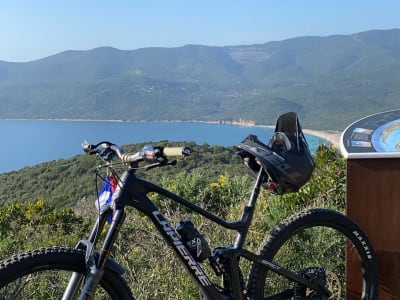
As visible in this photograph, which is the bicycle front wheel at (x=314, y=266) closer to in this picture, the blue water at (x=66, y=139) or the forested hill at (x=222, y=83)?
the blue water at (x=66, y=139)

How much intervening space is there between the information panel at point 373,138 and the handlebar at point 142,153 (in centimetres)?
115

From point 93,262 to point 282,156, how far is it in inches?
41.6

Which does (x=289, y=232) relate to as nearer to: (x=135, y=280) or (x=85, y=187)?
(x=135, y=280)

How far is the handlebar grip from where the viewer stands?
2.06 meters

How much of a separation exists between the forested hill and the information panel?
47902 mm

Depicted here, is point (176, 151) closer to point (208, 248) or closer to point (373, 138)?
point (208, 248)

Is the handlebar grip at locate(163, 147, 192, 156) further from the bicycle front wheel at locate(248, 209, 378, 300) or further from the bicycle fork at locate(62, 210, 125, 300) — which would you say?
the bicycle front wheel at locate(248, 209, 378, 300)

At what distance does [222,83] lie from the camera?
471 feet

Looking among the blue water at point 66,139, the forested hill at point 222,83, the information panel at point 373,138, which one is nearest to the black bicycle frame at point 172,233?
the information panel at point 373,138

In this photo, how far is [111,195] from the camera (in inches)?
84.1

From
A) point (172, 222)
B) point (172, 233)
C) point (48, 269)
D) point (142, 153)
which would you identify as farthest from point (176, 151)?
point (172, 222)

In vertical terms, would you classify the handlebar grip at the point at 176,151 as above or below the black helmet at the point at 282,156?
above

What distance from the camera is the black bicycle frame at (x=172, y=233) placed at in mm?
2094

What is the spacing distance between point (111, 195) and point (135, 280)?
Answer: 4.88ft
